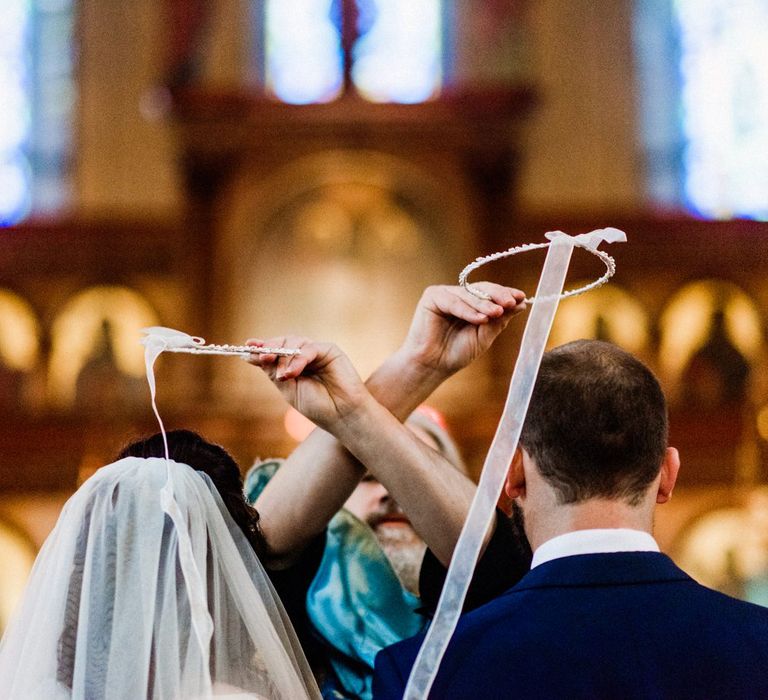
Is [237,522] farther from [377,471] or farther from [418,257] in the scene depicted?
[418,257]

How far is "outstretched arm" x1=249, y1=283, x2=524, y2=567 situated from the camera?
7.99 ft

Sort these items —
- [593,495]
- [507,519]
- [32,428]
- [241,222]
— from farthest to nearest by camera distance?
[241,222]
[32,428]
[507,519]
[593,495]

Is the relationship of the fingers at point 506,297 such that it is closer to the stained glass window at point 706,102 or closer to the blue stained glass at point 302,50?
the blue stained glass at point 302,50

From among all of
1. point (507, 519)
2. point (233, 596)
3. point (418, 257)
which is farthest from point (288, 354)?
point (418, 257)

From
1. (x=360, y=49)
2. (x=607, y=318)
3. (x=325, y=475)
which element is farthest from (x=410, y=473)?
(x=360, y=49)

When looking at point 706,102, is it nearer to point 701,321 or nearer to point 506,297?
point 701,321

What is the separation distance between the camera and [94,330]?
465 inches

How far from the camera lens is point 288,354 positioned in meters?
2.41

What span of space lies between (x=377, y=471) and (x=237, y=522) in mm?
290

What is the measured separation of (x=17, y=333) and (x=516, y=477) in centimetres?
1035

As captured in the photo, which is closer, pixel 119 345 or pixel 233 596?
pixel 233 596

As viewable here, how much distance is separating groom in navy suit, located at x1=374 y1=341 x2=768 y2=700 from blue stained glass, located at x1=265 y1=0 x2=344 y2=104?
11.1 metres

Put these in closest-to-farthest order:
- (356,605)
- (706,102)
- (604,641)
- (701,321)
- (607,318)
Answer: (604,641) → (356,605) → (607,318) → (701,321) → (706,102)

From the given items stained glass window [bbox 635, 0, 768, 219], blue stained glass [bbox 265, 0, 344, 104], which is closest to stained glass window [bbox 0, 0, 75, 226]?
blue stained glass [bbox 265, 0, 344, 104]
